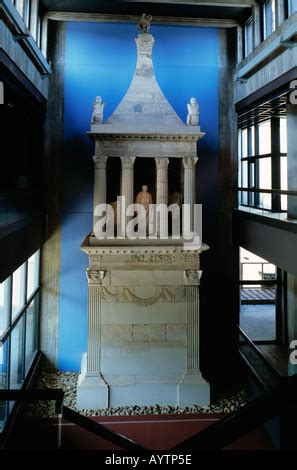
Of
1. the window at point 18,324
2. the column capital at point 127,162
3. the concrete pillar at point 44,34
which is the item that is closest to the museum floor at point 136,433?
the window at point 18,324

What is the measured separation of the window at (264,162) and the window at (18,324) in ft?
24.8

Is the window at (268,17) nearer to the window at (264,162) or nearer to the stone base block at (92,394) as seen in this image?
the window at (264,162)

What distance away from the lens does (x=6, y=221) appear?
8602 mm

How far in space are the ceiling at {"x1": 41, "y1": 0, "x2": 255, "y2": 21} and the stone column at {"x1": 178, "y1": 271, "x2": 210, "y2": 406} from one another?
26.9 feet

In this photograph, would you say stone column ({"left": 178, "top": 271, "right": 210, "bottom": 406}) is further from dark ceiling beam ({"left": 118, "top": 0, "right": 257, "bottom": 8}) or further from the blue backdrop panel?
dark ceiling beam ({"left": 118, "top": 0, "right": 257, "bottom": 8})

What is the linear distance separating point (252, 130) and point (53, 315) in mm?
9344

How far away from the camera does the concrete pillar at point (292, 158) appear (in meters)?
10.1

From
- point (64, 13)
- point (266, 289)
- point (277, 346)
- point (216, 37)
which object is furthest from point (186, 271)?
point (64, 13)

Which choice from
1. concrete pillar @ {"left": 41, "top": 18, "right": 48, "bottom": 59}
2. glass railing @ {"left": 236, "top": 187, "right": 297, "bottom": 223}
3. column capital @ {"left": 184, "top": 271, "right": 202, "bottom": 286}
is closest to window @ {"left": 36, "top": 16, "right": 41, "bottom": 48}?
concrete pillar @ {"left": 41, "top": 18, "right": 48, "bottom": 59}

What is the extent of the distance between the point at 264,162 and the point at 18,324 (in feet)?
30.5

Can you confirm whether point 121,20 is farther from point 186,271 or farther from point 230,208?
point 186,271

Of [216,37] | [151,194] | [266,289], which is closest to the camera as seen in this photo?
[151,194]

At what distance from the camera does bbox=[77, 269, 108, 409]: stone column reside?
36.4ft

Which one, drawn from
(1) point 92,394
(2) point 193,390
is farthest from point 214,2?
(1) point 92,394
